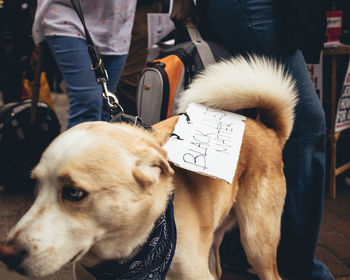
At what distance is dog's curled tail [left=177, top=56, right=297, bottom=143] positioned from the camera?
1.79m

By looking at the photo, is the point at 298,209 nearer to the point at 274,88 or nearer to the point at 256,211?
the point at 256,211

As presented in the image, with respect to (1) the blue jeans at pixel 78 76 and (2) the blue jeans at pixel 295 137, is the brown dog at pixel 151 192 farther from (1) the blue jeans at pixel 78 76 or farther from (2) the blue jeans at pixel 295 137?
(1) the blue jeans at pixel 78 76

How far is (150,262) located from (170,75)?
3.54 ft

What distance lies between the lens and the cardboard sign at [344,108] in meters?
3.28

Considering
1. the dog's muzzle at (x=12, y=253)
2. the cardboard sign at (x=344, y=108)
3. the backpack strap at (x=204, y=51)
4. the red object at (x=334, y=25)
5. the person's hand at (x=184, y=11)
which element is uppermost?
the person's hand at (x=184, y=11)

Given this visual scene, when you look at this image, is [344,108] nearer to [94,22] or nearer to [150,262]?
[94,22]

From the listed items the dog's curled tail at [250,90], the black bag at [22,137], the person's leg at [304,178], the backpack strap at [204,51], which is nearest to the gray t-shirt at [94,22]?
the backpack strap at [204,51]

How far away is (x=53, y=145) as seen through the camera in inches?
46.3

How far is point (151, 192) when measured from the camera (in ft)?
4.11

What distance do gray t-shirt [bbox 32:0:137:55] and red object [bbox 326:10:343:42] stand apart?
2.24m

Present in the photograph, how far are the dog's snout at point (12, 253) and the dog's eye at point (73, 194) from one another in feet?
0.62

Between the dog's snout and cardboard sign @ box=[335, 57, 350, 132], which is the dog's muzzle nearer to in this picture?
the dog's snout

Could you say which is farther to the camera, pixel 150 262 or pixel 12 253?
pixel 150 262

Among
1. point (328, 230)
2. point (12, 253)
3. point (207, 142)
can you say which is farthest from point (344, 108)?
point (12, 253)
